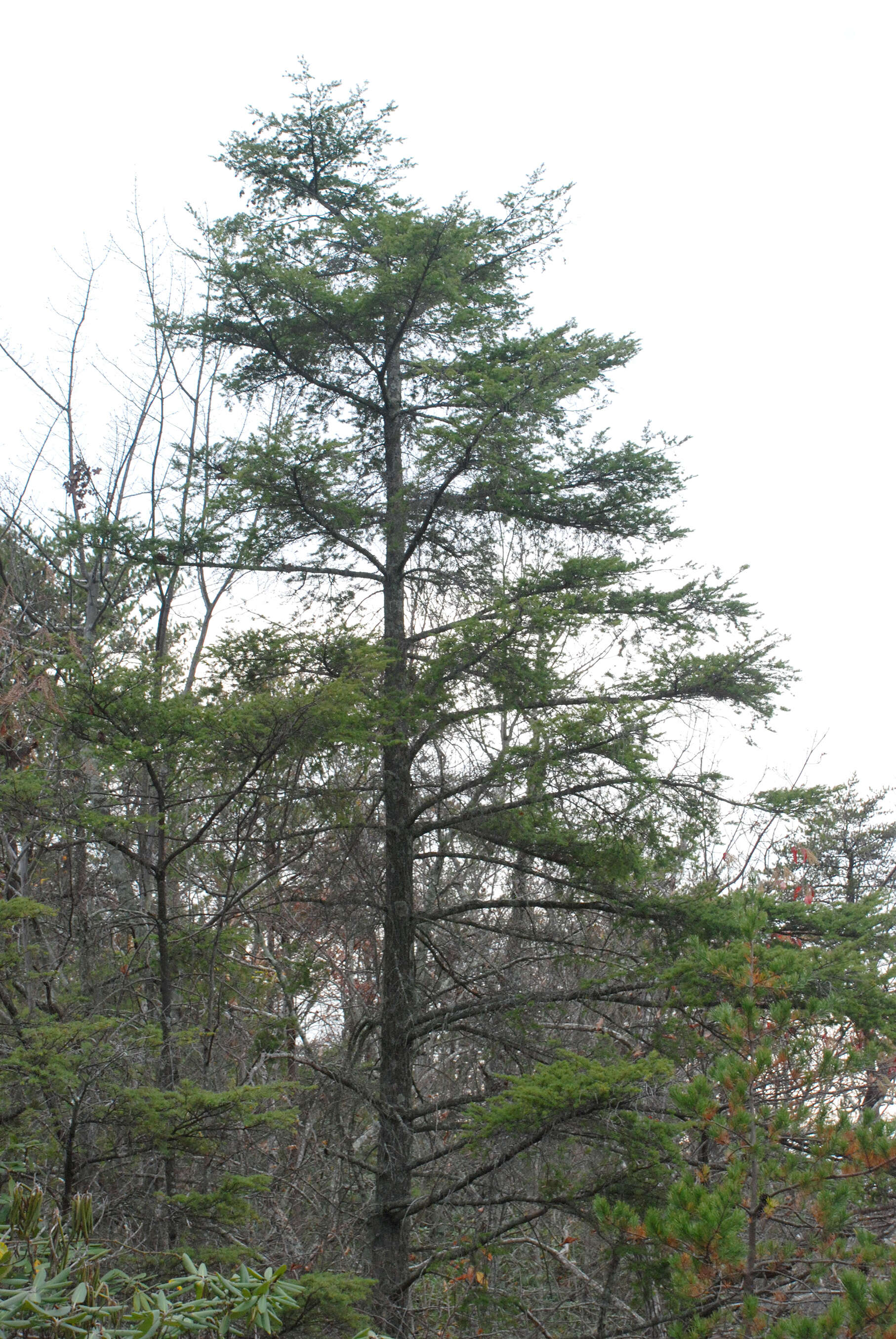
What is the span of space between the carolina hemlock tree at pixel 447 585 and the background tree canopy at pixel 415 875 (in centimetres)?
5

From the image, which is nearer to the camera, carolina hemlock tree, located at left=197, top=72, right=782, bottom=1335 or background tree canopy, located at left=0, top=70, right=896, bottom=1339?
background tree canopy, located at left=0, top=70, right=896, bottom=1339

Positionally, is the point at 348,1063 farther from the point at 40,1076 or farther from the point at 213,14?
the point at 213,14

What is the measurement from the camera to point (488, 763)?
7.67 metres

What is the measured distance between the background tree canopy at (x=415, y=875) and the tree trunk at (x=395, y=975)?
4 centimetres

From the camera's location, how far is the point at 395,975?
791 cm

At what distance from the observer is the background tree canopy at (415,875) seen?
4.41m

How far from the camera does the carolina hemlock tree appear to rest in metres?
7.04

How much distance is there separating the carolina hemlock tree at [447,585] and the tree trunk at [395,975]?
24 millimetres

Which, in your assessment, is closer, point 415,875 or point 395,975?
point 395,975

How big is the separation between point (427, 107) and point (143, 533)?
5.96 meters

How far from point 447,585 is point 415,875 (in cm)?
406

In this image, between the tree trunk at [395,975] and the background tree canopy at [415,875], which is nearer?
the background tree canopy at [415,875]

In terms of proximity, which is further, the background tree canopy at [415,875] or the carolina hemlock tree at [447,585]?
the carolina hemlock tree at [447,585]

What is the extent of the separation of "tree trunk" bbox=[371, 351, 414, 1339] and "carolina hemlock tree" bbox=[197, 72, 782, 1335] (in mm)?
24
